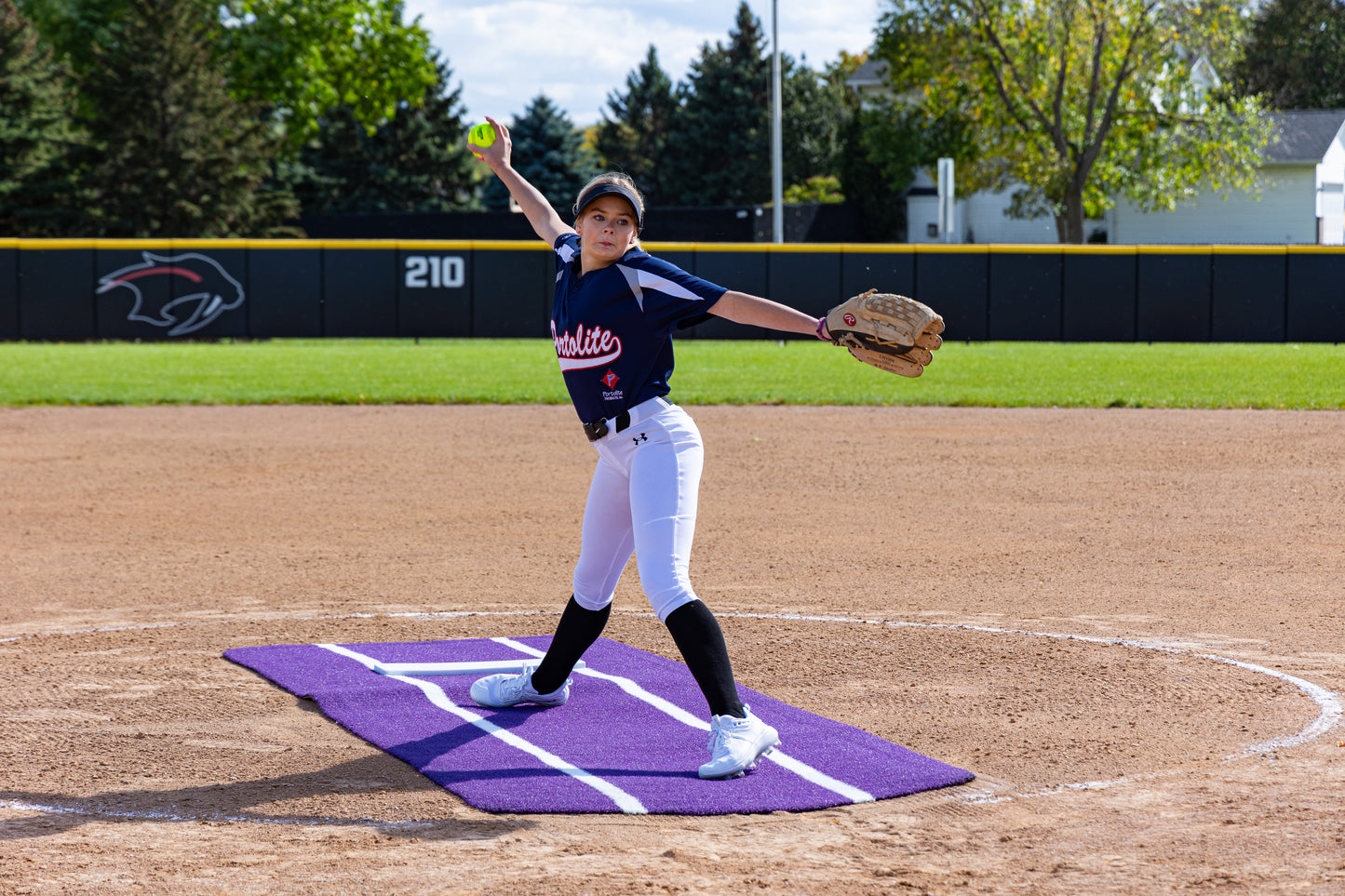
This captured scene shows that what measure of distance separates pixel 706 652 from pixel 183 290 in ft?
68.3

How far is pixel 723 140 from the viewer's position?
53.5 meters

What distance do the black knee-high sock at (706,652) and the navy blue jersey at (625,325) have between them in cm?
63

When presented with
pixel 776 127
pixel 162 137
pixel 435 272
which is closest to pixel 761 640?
pixel 435 272

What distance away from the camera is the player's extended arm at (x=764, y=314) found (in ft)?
12.5

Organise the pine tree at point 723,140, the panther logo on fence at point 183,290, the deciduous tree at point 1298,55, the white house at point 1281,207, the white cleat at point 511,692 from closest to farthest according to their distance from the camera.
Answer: the white cleat at point 511,692
the panther logo on fence at point 183,290
the white house at point 1281,207
the pine tree at point 723,140
the deciduous tree at point 1298,55

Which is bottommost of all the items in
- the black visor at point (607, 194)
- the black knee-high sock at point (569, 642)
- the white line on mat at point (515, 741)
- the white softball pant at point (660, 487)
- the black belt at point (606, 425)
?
the white line on mat at point (515, 741)

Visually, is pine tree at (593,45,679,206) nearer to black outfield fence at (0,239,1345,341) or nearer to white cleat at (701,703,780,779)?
black outfield fence at (0,239,1345,341)

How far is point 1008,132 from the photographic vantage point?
38.4m

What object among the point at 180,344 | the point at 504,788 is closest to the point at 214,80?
the point at 180,344

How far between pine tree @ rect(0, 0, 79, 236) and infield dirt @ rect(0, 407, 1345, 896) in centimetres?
2608

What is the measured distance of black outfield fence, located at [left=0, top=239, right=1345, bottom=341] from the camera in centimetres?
2239

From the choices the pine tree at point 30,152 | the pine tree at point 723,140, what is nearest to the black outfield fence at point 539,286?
the pine tree at point 30,152

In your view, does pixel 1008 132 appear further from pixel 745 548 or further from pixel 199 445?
pixel 745 548

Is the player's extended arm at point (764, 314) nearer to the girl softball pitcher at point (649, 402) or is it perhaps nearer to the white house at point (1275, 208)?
the girl softball pitcher at point (649, 402)
